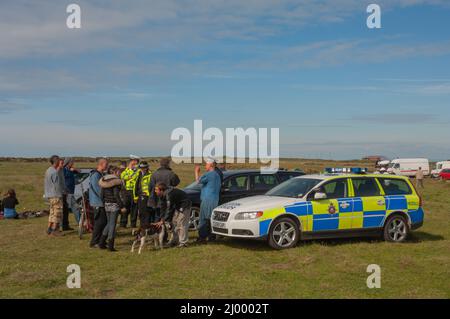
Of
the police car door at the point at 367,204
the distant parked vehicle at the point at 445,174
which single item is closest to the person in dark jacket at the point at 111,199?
the police car door at the point at 367,204

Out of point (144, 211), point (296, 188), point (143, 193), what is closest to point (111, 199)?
point (144, 211)

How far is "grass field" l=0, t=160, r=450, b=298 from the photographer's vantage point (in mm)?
7613

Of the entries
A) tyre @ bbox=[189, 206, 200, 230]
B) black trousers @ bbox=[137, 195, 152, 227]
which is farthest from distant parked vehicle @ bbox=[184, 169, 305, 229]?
black trousers @ bbox=[137, 195, 152, 227]

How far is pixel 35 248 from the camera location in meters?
11.5

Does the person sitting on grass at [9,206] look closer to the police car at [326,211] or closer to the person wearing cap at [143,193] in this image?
the person wearing cap at [143,193]

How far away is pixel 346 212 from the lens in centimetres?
1152

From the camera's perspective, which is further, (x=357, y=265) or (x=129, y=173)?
(x=129, y=173)

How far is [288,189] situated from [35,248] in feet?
18.4

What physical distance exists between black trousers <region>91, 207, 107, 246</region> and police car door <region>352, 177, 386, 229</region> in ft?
17.6

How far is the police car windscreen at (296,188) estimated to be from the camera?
11562 millimetres

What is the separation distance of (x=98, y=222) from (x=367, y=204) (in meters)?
5.83
